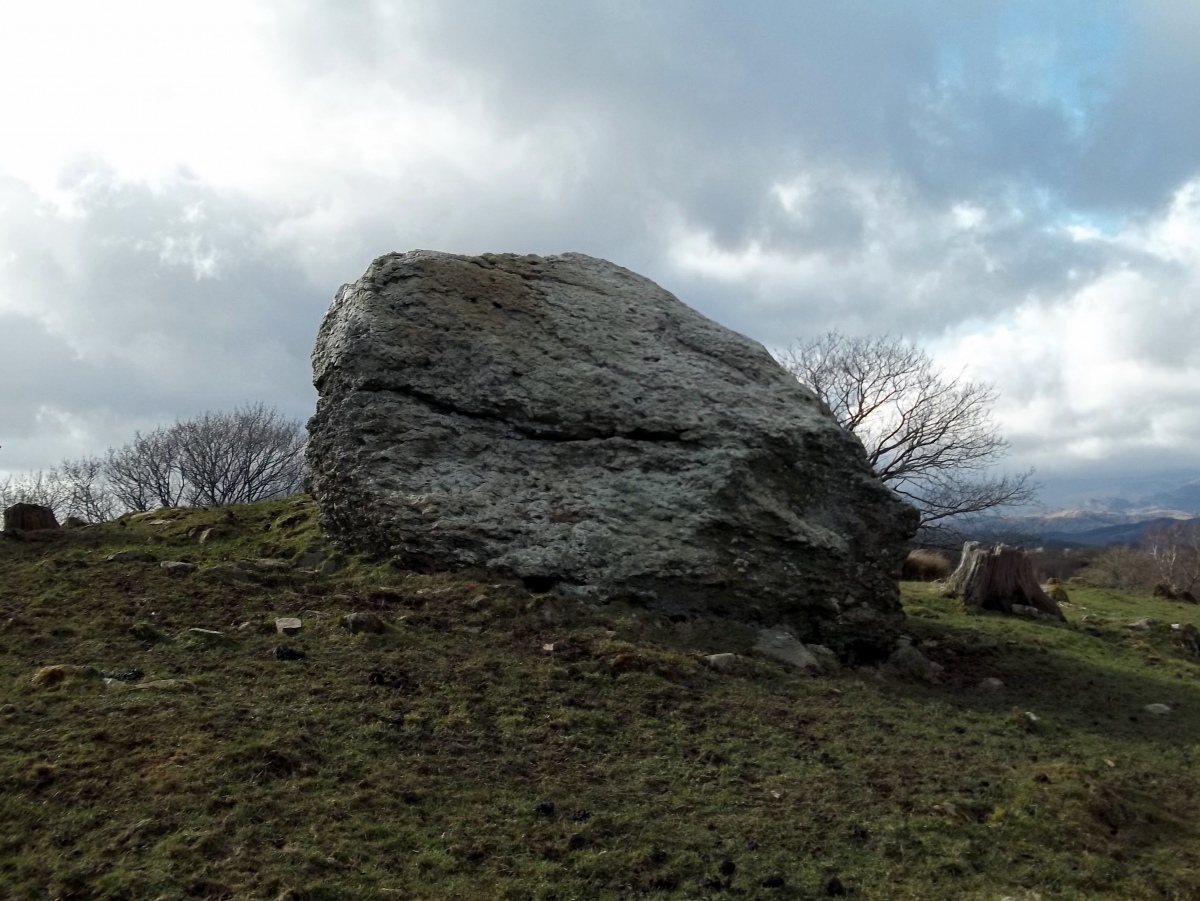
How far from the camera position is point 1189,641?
11391 mm

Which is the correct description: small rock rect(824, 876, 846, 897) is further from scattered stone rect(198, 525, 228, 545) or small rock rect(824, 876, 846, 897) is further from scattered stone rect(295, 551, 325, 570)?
scattered stone rect(198, 525, 228, 545)

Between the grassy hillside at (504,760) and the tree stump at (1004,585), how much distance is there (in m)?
4.01

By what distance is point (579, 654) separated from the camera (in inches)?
258

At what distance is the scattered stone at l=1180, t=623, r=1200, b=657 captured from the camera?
11.2 meters

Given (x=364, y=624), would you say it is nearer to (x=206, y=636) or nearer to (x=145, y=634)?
(x=206, y=636)

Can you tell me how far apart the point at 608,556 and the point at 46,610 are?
4078 millimetres

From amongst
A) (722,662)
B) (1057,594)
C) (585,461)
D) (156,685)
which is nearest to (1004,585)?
(1057,594)

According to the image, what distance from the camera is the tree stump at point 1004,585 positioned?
40.1ft

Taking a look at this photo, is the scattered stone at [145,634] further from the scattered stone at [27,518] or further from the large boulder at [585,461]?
the scattered stone at [27,518]

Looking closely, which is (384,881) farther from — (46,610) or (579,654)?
(46,610)

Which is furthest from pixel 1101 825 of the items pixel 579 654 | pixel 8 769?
pixel 8 769

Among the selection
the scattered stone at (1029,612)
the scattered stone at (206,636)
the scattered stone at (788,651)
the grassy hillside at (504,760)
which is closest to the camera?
the grassy hillside at (504,760)

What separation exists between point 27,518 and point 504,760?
768cm

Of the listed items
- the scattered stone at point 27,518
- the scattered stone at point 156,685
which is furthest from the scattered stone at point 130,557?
the scattered stone at point 156,685
